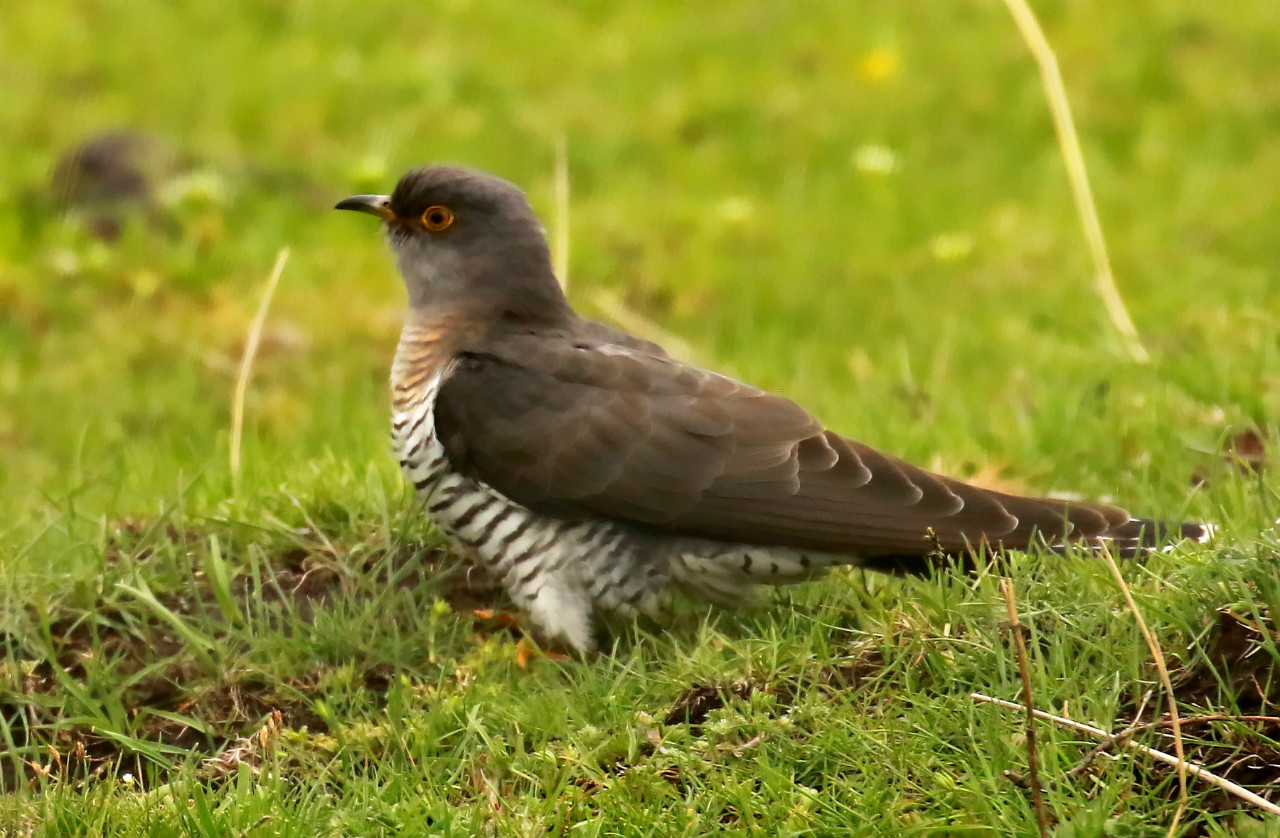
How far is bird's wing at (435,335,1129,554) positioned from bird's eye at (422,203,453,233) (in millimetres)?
626

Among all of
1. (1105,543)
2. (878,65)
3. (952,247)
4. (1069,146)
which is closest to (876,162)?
(952,247)

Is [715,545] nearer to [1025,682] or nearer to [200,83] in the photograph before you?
[1025,682]

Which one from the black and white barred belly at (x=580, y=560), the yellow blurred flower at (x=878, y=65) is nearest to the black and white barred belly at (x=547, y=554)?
the black and white barred belly at (x=580, y=560)

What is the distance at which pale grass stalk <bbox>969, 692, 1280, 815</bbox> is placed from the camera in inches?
119

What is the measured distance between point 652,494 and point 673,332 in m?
4.67

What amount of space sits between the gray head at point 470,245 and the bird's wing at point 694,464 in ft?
1.21

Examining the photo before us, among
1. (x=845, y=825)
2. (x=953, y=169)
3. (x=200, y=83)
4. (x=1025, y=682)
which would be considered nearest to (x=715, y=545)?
(x=845, y=825)

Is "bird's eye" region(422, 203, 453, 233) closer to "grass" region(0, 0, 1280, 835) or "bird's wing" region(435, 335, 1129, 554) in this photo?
"bird's wing" region(435, 335, 1129, 554)

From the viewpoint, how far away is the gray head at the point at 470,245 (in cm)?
513

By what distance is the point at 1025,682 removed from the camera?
2.96 m

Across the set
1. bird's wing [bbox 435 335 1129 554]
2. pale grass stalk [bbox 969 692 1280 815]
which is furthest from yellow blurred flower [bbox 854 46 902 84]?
pale grass stalk [bbox 969 692 1280 815]

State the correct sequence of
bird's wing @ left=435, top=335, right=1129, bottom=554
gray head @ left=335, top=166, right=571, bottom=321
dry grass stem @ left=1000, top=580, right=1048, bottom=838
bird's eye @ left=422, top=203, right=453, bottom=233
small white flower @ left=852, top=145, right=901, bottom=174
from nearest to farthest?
dry grass stem @ left=1000, top=580, right=1048, bottom=838, bird's wing @ left=435, top=335, right=1129, bottom=554, gray head @ left=335, top=166, right=571, bottom=321, bird's eye @ left=422, top=203, right=453, bottom=233, small white flower @ left=852, top=145, right=901, bottom=174

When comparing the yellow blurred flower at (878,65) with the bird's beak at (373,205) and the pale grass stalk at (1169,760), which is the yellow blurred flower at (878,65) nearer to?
the bird's beak at (373,205)

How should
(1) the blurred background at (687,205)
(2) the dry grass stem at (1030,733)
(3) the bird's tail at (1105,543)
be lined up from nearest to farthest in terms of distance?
(2) the dry grass stem at (1030,733)
(3) the bird's tail at (1105,543)
(1) the blurred background at (687,205)
